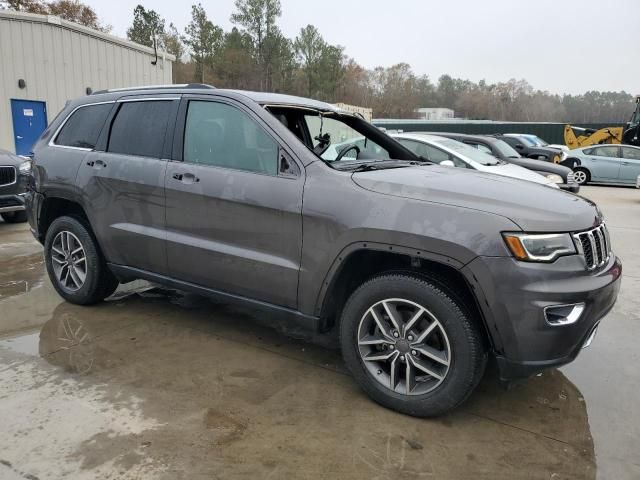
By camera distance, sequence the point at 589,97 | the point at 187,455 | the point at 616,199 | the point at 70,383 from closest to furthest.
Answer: the point at 187,455
the point at 70,383
the point at 616,199
the point at 589,97

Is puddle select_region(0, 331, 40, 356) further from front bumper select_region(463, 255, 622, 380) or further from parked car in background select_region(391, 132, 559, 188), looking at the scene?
parked car in background select_region(391, 132, 559, 188)

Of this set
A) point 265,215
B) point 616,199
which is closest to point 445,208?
point 265,215

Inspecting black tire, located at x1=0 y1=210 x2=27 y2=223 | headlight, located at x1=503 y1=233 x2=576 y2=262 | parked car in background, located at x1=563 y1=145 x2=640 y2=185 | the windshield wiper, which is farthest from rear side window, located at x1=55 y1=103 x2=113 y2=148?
parked car in background, located at x1=563 y1=145 x2=640 y2=185

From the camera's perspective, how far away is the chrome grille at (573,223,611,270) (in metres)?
2.74

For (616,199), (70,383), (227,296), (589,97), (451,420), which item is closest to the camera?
(451,420)

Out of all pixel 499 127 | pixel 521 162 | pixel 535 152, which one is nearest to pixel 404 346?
pixel 521 162

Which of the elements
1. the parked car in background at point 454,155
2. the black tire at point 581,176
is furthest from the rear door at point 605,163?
the parked car in background at point 454,155

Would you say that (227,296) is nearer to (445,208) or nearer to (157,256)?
(157,256)

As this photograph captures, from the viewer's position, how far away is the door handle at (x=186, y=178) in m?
3.59

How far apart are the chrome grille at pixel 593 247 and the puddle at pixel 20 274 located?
4865 mm

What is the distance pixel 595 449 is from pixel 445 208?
148cm

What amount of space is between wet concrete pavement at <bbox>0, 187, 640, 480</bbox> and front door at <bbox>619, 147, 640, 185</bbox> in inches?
570

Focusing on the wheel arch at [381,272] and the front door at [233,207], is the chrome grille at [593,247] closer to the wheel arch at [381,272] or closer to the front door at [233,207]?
the wheel arch at [381,272]

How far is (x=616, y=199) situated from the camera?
13.4m
